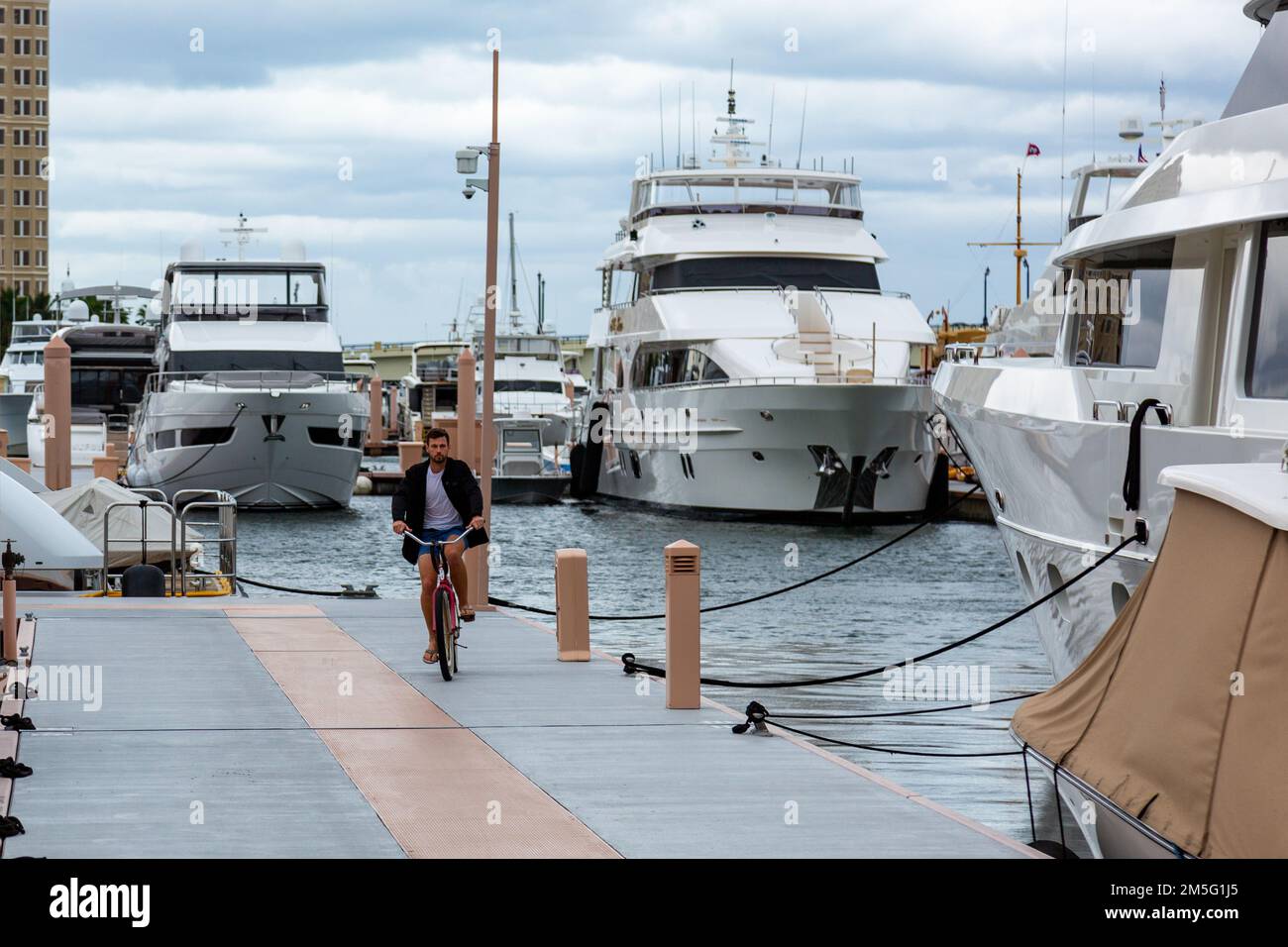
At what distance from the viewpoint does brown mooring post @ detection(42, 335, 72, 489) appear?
26.1 m

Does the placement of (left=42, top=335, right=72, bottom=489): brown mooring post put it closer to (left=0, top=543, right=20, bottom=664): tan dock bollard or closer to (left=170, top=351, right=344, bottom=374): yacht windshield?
(left=0, top=543, right=20, bottom=664): tan dock bollard

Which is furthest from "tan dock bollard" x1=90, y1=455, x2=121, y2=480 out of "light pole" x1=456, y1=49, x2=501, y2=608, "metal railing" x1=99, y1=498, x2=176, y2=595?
"light pole" x1=456, y1=49, x2=501, y2=608

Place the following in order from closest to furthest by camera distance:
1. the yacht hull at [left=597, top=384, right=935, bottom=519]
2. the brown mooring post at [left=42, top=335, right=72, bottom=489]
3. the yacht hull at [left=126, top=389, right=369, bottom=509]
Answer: the brown mooring post at [left=42, top=335, right=72, bottom=489] → the yacht hull at [left=597, top=384, right=935, bottom=519] → the yacht hull at [left=126, top=389, right=369, bottom=509]

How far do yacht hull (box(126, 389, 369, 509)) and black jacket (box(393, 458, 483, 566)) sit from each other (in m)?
30.6

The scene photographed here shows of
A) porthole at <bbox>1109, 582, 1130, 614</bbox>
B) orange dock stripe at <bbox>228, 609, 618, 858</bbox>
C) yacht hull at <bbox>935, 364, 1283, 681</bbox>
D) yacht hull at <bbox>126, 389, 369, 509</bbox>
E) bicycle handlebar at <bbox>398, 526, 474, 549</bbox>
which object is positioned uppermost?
yacht hull at <bbox>935, 364, 1283, 681</bbox>

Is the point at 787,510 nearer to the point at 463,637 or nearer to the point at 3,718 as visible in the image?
the point at 463,637

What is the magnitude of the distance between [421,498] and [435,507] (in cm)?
13

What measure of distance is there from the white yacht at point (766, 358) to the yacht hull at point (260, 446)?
797 centimetres

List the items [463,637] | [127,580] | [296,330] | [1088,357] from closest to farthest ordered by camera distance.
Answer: [1088,357] → [463,637] → [127,580] → [296,330]

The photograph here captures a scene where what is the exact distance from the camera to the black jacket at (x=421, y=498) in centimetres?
1327

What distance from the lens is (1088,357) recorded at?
12.8 metres
